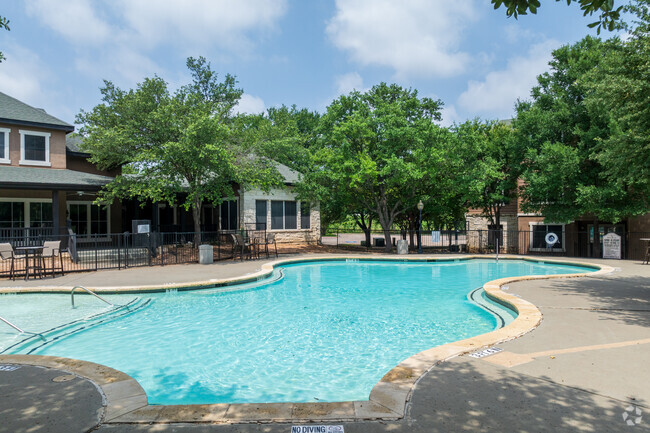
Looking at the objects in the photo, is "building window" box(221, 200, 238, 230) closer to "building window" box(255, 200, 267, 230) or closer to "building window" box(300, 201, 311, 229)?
"building window" box(255, 200, 267, 230)

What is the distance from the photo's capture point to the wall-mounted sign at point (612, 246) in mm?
18969

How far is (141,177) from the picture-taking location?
58.0 feet

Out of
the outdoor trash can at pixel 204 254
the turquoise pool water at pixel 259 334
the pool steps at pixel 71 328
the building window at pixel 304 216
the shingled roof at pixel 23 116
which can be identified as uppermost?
the shingled roof at pixel 23 116

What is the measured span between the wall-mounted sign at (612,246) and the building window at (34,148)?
28.9m

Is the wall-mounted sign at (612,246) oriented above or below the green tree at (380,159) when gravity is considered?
below

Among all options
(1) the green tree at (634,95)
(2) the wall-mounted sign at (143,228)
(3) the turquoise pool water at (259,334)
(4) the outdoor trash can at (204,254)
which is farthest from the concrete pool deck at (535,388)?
(2) the wall-mounted sign at (143,228)

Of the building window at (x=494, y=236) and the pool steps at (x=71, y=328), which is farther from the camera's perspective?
the building window at (x=494, y=236)

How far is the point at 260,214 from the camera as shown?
2462cm

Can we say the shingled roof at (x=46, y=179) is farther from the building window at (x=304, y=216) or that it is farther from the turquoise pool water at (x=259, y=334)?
the building window at (x=304, y=216)

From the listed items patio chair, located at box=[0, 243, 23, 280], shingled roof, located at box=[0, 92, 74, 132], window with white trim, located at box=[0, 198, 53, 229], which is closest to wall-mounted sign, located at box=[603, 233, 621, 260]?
patio chair, located at box=[0, 243, 23, 280]

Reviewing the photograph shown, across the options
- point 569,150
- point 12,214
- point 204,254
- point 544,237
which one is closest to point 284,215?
point 204,254

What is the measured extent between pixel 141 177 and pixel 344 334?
1425cm

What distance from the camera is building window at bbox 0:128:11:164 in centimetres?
1780

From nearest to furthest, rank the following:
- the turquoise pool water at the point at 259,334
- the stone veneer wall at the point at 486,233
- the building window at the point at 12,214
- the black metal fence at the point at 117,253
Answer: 1. the turquoise pool water at the point at 259,334
2. the black metal fence at the point at 117,253
3. the building window at the point at 12,214
4. the stone veneer wall at the point at 486,233
